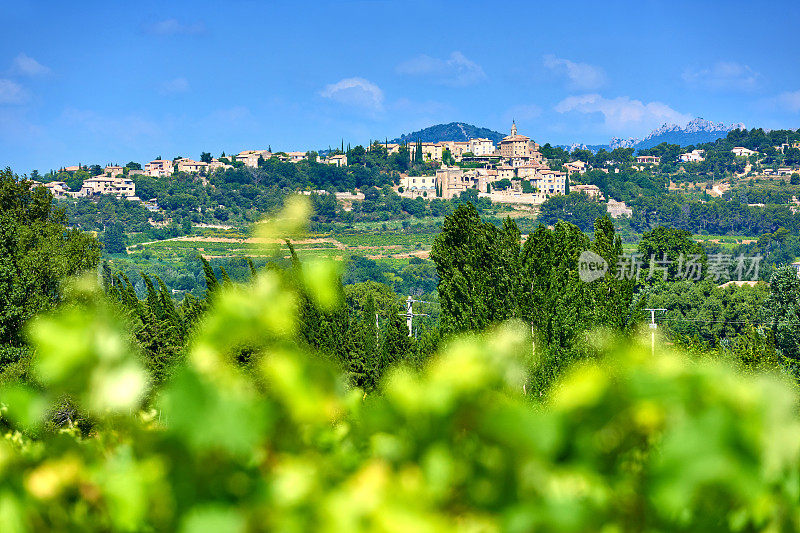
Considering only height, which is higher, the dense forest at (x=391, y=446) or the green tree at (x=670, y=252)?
the dense forest at (x=391, y=446)

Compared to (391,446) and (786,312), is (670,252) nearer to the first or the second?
(786,312)

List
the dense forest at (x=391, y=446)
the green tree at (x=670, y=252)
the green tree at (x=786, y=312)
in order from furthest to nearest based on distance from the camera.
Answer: the green tree at (x=670, y=252)
the green tree at (x=786, y=312)
the dense forest at (x=391, y=446)

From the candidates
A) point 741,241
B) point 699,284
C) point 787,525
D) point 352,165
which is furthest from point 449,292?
point 352,165

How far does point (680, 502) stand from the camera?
0.58m

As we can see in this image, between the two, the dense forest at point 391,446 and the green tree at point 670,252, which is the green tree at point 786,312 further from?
the dense forest at point 391,446

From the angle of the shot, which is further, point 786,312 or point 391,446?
point 786,312

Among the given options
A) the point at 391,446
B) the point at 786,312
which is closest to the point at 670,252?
the point at 786,312

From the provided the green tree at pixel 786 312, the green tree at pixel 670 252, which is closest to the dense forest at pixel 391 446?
the green tree at pixel 786 312

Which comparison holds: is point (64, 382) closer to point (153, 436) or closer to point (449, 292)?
point (153, 436)

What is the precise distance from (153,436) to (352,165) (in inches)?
3756

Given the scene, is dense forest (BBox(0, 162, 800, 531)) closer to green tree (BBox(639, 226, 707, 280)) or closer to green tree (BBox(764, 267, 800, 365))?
green tree (BBox(764, 267, 800, 365))

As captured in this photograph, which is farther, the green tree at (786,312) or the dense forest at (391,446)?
the green tree at (786,312)

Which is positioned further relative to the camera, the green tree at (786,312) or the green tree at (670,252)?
the green tree at (670,252)

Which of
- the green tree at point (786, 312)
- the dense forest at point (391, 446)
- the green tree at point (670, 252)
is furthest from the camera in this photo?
the green tree at point (670, 252)
